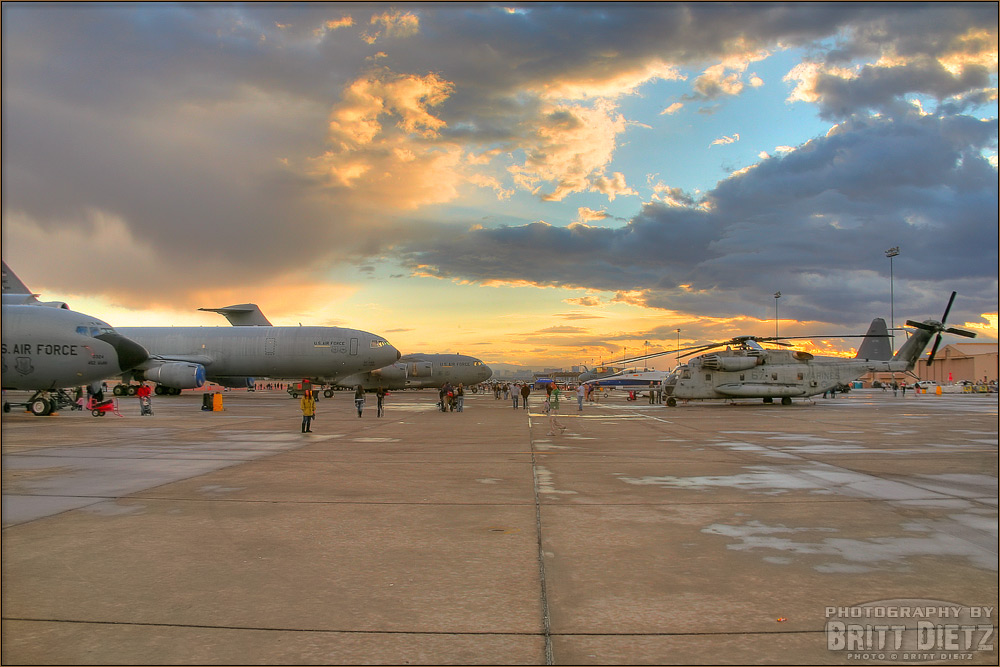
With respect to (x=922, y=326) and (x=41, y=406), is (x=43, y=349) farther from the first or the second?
(x=922, y=326)

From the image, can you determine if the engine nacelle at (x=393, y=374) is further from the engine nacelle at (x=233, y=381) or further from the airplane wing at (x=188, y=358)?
the airplane wing at (x=188, y=358)

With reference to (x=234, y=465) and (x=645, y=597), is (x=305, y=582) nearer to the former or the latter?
(x=645, y=597)

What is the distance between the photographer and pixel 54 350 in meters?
21.6

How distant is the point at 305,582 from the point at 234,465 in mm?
7283

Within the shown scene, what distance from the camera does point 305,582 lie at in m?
5.00

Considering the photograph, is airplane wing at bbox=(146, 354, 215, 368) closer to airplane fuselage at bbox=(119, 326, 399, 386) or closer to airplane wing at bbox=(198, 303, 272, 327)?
airplane fuselage at bbox=(119, 326, 399, 386)

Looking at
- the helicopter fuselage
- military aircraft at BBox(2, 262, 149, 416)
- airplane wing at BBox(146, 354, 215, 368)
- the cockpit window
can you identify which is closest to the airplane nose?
military aircraft at BBox(2, 262, 149, 416)

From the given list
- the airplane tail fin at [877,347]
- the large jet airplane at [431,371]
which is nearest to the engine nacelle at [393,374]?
the large jet airplane at [431,371]

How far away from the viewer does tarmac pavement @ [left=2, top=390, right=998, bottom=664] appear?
3906mm

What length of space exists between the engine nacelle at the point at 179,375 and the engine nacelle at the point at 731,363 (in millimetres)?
30801

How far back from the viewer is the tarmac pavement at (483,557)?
3.91 metres

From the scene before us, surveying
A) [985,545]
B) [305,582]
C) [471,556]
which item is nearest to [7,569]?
[305,582]

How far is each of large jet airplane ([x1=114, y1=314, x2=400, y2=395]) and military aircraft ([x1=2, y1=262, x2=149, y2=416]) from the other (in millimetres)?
18860

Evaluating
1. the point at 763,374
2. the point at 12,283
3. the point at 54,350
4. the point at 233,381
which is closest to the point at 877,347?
the point at 763,374
